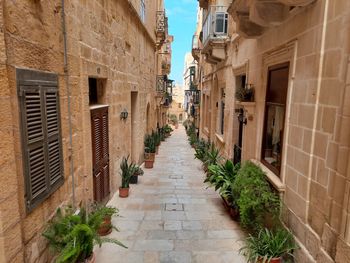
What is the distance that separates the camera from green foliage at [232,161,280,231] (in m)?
3.79

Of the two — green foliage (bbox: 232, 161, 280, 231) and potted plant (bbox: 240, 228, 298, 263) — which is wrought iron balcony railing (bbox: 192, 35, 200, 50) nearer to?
green foliage (bbox: 232, 161, 280, 231)

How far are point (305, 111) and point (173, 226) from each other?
3241 millimetres

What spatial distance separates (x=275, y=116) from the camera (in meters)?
4.41

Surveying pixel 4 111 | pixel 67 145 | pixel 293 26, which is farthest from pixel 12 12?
pixel 293 26

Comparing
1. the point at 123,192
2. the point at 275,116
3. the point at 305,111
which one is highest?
the point at 305,111

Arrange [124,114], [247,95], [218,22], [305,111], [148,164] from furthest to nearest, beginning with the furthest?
[148,164], [218,22], [124,114], [247,95], [305,111]

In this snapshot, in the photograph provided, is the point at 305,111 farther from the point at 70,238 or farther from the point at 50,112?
the point at 70,238

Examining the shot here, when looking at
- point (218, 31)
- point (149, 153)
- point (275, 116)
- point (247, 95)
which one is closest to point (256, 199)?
point (275, 116)

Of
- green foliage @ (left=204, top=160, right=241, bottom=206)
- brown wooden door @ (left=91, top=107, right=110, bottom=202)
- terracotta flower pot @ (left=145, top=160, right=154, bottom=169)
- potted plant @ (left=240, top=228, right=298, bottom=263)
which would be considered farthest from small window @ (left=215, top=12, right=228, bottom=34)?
potted plant @ (left=240, top=228, right=298, bottom=263)

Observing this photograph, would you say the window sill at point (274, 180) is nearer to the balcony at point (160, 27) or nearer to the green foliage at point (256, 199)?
the green foliage at point (256, 199)

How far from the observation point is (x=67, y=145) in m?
3.47

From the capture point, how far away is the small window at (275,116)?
4.00 meters

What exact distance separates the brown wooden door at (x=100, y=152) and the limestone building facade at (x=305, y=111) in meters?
3.12

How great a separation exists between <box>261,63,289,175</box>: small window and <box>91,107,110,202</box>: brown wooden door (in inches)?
132
